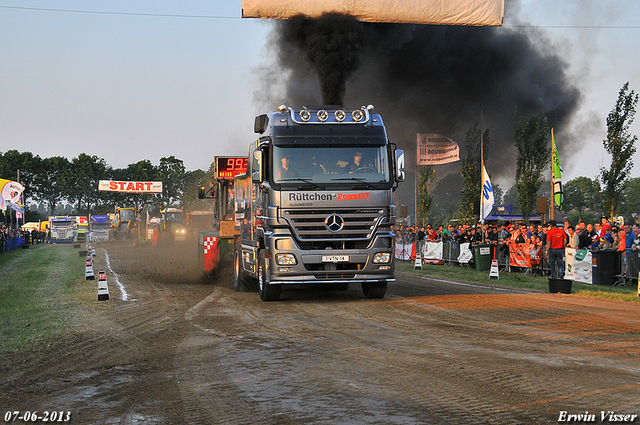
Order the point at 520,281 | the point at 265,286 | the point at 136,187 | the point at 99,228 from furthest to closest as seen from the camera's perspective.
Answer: the point at 136,187 < the point at 99,228 < the point at 520,281 < the point at 265,286

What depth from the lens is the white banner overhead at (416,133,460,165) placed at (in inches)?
1324

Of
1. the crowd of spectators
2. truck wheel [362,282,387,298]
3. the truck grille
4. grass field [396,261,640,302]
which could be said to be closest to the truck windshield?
the truck grille

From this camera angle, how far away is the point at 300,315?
11273mm

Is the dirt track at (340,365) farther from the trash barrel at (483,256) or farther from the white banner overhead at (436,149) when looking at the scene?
the white banner overhead at (436,149)

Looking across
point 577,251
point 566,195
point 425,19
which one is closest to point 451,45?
point 425,19

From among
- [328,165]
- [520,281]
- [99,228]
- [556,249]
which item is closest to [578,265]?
[556,249]

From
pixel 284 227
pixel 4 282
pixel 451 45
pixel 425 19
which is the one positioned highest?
pixel 451 45

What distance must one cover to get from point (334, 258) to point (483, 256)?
12724mm

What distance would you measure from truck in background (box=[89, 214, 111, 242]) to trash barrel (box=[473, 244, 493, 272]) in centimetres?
5199

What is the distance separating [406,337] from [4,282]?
15283mm

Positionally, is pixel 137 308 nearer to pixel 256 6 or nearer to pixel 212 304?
pixel 212 304

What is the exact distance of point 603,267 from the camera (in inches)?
707

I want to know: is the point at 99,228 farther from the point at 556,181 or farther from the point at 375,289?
the point at 375,289

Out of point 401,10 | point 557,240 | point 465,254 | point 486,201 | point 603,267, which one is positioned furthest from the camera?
point 465,254
